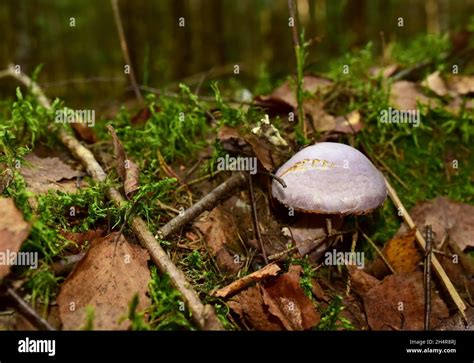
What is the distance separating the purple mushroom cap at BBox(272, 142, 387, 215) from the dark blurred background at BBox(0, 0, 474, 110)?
4.38 metres

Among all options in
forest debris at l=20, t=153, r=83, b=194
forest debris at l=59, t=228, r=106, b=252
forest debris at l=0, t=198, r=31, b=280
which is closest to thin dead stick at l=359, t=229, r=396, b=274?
forest debris at l=59, t=228, r=106, b=252

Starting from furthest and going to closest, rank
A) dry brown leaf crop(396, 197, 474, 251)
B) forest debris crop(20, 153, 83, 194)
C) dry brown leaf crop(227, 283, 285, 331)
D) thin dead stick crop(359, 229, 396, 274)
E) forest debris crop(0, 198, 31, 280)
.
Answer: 1. dry brown leaf crop(396, 197, 474, 251)
2. thin dead stick crop(359, 229, 396, 274)
3. forest debris crop(20, 153, 83, 194)
4. dry brown leaf crop(227, 283, 285, 331)
5. forest debris crop(0, 198, 31, 280)

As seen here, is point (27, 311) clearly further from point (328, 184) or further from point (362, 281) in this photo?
point (362, 281)

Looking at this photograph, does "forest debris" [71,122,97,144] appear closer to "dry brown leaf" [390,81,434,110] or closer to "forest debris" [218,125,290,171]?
"forest debris" [218,125,290,171]

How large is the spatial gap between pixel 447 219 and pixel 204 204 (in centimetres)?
158

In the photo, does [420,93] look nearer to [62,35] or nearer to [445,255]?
Result: [445,255]

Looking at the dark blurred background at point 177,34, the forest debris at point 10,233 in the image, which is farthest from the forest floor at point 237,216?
the dark blurred background at point 177,34

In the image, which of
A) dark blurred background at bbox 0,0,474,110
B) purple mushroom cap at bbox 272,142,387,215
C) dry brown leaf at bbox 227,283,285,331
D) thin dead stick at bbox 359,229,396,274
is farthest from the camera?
dark blurred background at bbox 0,0,474,110

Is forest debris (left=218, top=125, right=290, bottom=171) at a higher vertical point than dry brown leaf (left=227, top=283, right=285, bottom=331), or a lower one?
higher

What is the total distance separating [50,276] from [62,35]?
56.7ft

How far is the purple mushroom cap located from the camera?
224cm

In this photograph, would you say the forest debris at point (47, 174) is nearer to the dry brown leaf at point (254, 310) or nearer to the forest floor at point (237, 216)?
the forest floor at point (237, 216)

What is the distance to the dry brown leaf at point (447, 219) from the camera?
107 inches

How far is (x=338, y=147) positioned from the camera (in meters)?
2.45
